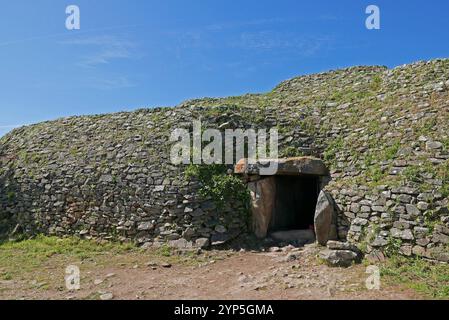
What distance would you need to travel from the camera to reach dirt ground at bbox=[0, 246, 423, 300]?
21.2ft

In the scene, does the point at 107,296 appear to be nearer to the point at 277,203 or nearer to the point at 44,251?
the point at 44,251

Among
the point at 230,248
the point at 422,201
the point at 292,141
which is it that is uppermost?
the point at 292,141

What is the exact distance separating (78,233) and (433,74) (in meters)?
13.9

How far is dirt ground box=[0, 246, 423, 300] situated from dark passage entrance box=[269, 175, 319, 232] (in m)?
2.77

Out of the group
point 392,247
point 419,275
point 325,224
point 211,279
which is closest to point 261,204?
point 325,224

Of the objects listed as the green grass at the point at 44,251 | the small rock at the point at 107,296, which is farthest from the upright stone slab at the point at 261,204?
the small rock at the point at 107,296

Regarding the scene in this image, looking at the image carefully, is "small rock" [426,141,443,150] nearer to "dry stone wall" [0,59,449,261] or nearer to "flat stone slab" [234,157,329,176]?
"dry stone wall" [0,59,449,261]

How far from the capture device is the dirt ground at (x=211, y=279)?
648 cm

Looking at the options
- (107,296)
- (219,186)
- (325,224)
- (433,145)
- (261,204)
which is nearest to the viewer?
(107,296)

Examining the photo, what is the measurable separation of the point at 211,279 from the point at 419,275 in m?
4.42

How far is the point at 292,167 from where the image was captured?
10.2m
